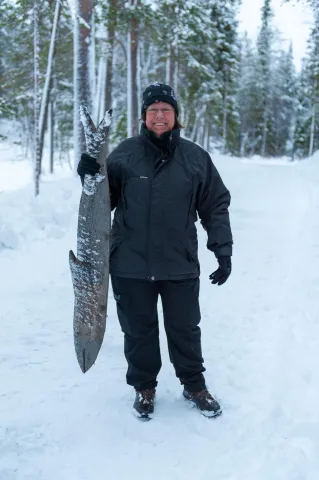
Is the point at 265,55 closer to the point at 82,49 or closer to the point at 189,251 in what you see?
the point at 82,49

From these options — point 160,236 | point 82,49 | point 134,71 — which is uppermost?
point 134,71

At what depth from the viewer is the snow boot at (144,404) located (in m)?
3.31

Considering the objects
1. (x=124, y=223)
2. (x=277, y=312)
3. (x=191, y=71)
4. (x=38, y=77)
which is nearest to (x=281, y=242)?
(x=277, y=312)

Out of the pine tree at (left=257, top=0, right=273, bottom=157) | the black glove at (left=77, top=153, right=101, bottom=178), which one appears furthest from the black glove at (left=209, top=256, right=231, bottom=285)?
the pine tree at (left=257, top=0, right=273, bottom=157)

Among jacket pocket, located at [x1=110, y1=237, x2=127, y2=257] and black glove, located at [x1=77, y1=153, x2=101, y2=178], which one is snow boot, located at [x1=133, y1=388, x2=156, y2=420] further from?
black glove, located at [x1=77, y1=153, x2=101, y2=178]

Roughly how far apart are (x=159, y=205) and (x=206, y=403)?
151 centimetres

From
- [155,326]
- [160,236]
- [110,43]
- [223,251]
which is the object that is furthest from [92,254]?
[110,43]

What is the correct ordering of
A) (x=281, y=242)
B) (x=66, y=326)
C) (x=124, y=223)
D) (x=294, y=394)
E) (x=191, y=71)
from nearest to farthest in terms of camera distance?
(x=124, y=223)
(x=294, y=394)
(x=66, y=326)
(x=281, y=242)
(x=191, y=71)

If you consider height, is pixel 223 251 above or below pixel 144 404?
above

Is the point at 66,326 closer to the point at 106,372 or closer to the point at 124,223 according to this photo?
the point at 106,372

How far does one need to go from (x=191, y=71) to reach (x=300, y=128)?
26.4 meters

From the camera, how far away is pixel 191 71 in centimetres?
2603

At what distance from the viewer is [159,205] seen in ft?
10.2

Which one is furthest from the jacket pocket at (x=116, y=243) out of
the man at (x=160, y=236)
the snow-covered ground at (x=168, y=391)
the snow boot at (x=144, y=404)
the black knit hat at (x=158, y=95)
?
the snow-covered ground at (x=168, y=391)
